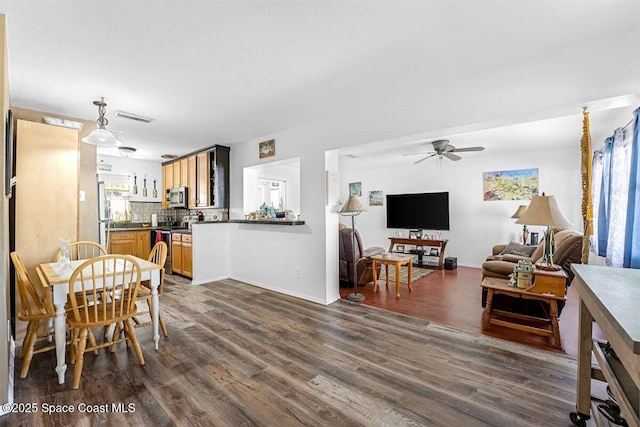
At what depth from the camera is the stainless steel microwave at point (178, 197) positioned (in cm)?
583

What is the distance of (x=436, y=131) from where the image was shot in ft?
9.13

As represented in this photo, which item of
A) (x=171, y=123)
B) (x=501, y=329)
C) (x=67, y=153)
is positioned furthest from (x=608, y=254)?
(x=67, y=153)

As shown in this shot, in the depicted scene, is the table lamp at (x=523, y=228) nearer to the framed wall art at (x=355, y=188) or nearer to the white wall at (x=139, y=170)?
the framed wall art at (x=355, y=188)

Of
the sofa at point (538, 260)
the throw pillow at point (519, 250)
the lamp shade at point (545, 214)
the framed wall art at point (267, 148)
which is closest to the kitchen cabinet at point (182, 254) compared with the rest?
the framed wall art at point (267, 148)

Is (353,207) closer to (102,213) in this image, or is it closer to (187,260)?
(187,260)

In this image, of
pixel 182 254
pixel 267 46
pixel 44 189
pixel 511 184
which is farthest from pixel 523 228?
pixel 44 189

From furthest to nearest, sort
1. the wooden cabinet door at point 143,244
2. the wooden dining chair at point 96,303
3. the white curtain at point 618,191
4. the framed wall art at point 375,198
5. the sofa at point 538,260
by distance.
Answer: the framed wall art at point 375,198, the wooden cabinet door at point 143,244, the white curtain at point 618,191, the sofa at point 538,260, the wooden dining chair at point 96,303

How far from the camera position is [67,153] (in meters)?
3.01

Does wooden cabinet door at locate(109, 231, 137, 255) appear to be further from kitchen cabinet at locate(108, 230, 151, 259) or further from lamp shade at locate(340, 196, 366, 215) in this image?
lamp shade at locate(340, 196, 366, 215)

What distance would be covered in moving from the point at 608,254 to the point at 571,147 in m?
2.64

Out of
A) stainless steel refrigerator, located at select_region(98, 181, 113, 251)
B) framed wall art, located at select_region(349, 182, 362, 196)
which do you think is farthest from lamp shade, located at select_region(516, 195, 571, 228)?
framed wall art, located at select_region(349, 182, 362, 196)

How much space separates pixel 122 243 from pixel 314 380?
17.0ft

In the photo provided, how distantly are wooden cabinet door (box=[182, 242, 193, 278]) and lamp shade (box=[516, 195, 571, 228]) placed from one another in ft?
15.4

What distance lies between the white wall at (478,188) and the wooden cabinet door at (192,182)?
435 cm
